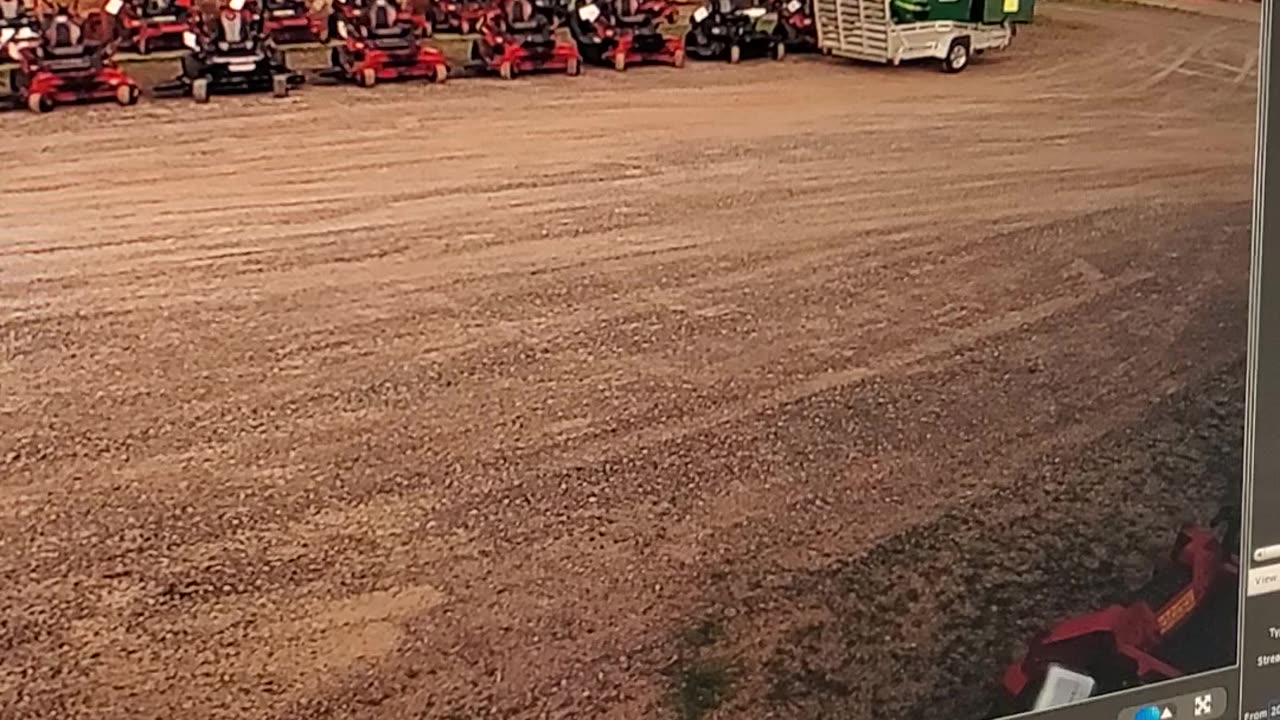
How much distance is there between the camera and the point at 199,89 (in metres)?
1.19

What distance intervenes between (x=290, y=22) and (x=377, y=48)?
0.06 m

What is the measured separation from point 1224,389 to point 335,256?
0.79 meters

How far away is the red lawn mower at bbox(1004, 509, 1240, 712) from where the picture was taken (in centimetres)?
151

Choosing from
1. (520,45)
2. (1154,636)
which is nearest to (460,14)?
(520,45)

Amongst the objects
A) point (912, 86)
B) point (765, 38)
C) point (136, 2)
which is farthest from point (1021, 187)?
point (136, 2)

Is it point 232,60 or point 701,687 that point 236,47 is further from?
point 701,687

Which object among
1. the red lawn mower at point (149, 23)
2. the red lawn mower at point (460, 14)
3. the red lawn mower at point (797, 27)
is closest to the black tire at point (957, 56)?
the red lawn mower at point (797, 27)

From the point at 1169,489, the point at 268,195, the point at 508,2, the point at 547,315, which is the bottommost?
the point at 1169,489

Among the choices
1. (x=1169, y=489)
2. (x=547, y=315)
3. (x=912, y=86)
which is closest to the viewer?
(x=547, y=315)

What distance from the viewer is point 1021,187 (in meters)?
1.46

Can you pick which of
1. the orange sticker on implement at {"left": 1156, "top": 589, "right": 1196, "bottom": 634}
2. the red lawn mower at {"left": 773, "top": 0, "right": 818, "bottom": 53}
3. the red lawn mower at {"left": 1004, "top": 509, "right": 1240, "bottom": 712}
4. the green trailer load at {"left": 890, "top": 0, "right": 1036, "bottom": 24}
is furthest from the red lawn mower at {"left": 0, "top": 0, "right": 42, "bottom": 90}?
the orange sticker on implement at {"left": 1156, "top": 589, "right": 1196, "bottom": 634}

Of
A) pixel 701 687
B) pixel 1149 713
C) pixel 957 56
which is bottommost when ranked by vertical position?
pixel 1149 713

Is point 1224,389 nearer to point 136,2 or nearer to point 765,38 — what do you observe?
point 765,38

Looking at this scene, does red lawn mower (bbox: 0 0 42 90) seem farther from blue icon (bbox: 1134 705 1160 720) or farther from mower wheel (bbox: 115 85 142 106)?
blue icon (bbox: 1134 705 1160 720)
